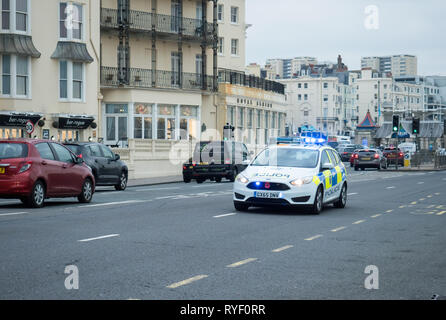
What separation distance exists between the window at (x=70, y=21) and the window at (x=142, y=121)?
8.05 meters

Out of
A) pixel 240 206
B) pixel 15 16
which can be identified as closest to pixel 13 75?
pixel 15 16

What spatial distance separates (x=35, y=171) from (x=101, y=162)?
9.31m

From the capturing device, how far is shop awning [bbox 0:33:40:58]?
39.8 meters

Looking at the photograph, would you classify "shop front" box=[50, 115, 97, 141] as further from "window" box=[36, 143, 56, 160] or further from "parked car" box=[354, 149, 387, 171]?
"window" box=[36, 143, 56, 160]

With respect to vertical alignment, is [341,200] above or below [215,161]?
below

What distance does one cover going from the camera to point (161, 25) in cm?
5259

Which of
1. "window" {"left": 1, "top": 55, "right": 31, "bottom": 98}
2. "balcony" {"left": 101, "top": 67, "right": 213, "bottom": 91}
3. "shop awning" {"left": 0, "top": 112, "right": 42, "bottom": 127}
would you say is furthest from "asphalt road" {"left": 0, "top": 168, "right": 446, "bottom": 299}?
"balcony" {"left": 101, "top": 67, "right": 213, "bottom": 91}

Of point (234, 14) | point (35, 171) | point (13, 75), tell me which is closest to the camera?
point (35, 171)

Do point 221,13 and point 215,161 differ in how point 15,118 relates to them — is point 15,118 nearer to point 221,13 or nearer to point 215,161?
point 215,161

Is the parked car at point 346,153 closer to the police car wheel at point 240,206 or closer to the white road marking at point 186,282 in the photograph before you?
the police car wheel at point 240,206

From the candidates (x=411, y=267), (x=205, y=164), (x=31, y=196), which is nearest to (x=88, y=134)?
(x=205, y=164)

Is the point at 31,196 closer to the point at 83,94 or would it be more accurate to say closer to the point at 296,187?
the point at 296,187

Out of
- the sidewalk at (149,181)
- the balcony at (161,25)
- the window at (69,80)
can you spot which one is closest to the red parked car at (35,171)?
the sidewalk at (149,181)
